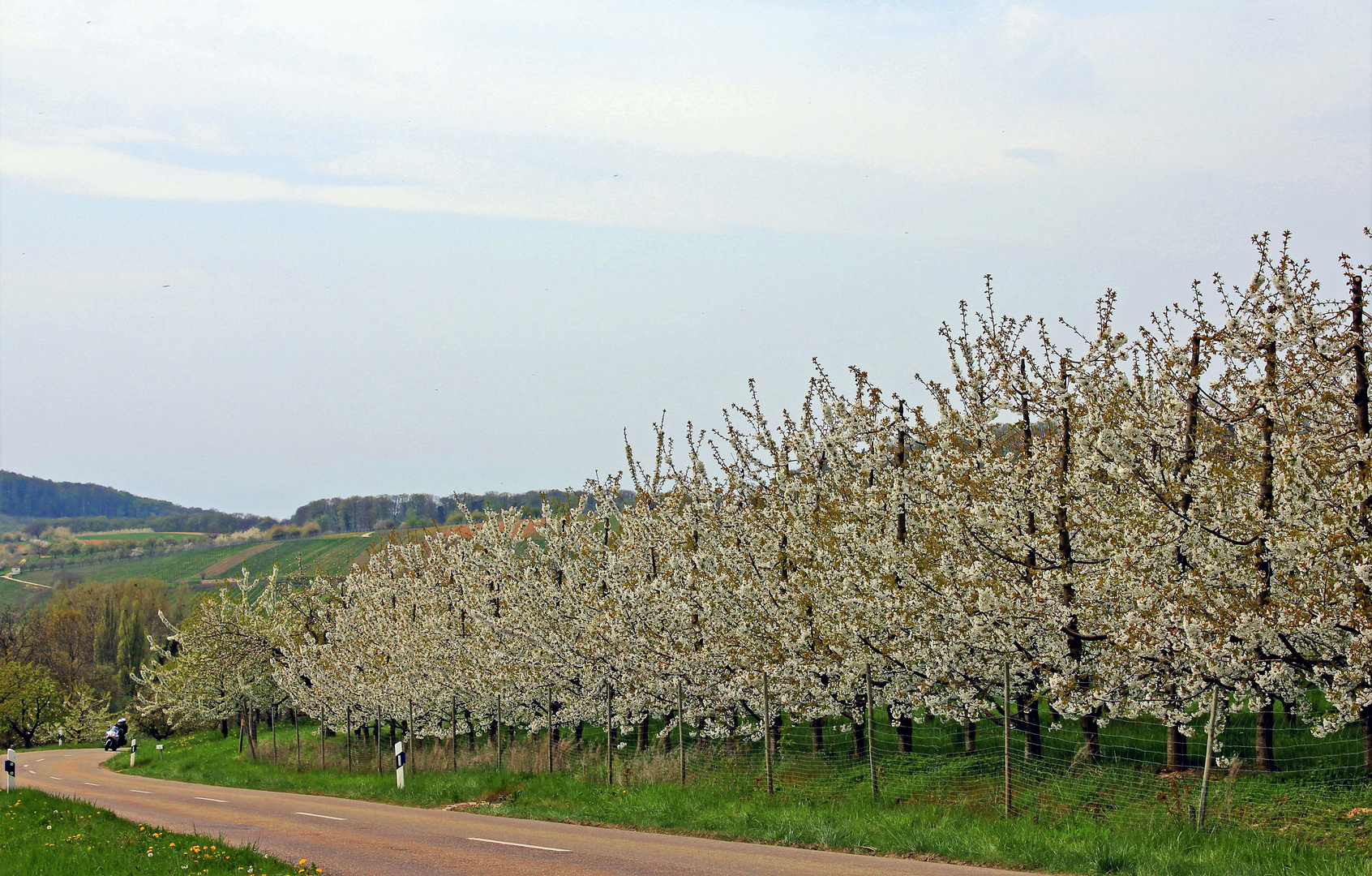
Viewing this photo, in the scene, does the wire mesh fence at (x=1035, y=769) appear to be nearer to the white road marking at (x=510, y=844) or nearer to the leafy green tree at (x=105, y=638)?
the white road marking at (x=510, y=844)

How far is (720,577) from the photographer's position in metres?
21.0

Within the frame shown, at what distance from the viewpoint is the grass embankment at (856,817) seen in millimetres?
10930

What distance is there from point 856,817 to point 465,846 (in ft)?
18.0

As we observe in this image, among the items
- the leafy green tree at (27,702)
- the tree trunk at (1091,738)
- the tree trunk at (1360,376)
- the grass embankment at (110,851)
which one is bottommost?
the leafy green tree at (27,702)

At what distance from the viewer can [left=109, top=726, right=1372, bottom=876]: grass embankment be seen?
10930mm

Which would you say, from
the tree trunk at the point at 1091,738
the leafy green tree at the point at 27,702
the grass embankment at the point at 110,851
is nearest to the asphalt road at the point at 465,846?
the grass embankment at the point at 110,851

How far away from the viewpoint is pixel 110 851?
1533 cm

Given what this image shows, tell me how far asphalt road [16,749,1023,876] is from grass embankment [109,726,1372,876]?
68 centimetres

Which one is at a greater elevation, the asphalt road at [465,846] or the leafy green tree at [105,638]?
the asphalt road at [465,846]

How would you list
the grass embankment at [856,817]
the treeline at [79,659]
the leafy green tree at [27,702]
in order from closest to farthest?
the grass embankment at [856,817], the leafy green tree at [27,702], the treeline at [79,659]

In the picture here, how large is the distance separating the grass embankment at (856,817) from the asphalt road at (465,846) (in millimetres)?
676

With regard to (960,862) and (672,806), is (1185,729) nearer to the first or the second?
(960,862)

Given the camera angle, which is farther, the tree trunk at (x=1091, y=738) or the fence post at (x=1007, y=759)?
the tree trunk at (x=1091, y=738)

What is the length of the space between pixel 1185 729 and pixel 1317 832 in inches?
117
